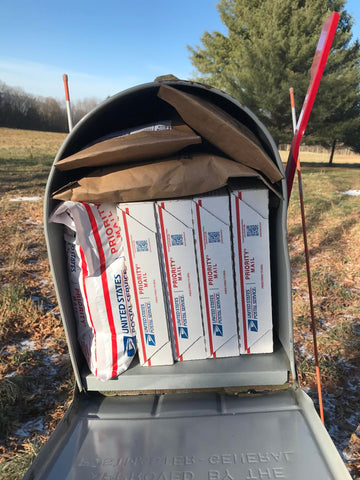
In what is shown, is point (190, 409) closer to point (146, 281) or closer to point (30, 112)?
point (146, 281)

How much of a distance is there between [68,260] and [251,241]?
106 centimetres

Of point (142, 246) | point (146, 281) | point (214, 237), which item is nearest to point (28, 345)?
point (146, 281)

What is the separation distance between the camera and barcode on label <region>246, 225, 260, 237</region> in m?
1.96

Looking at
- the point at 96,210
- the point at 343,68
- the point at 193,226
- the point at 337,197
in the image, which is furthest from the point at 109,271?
the point at 343,68

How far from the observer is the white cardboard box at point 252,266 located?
191cm

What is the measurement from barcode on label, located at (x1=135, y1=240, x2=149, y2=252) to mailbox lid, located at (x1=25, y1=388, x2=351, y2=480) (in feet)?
2.86

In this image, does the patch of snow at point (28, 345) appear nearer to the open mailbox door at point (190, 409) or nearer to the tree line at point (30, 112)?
the open mailbox door at point (190, 409)

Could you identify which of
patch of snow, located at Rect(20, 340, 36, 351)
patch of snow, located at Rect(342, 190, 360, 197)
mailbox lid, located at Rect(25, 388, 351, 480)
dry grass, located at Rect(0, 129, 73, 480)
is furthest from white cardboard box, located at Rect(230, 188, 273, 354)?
patch of snow, located at Rect(342, 190, 360, 197)

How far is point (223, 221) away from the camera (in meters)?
1.93

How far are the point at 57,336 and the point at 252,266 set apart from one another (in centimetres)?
254

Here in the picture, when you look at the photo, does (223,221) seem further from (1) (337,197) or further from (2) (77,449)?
(1) (337,197)

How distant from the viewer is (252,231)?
1.96 m

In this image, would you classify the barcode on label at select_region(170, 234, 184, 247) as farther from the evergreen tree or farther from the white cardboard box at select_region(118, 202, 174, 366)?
the evergreen tree

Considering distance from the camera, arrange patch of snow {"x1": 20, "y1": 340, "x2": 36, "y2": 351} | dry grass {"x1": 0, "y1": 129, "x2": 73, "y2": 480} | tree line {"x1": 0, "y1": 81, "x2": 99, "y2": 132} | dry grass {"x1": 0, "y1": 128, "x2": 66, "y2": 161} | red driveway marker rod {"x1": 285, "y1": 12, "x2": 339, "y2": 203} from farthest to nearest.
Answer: tree line {"x1": 0, "y1": 81, "x2": 99, "y2": 132}, dry grass {"x1": 0, "y1": 128, "x2": 66, "y2": 161}, patch of snow {"x1": 20, "y1": 340, "x2": 36, "y2": 351}, dry grass {"x1": 0, "y1": 129, "x2": 73, "y2": 480}, red driveway marker rod {"x1": 285, "y1": 12, "x2": 339, "y2": 203}
